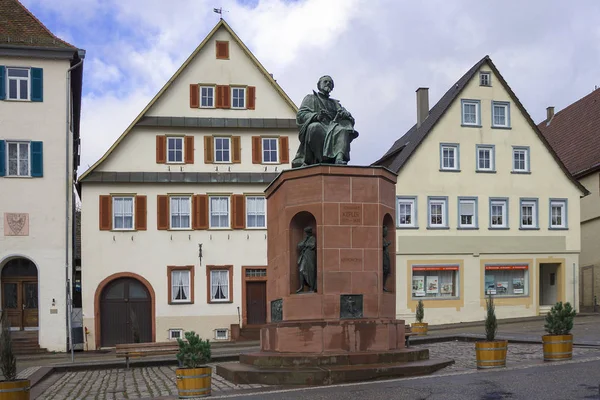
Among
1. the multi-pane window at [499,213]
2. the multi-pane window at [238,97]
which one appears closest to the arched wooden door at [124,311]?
the multi-pane window at [238,97]

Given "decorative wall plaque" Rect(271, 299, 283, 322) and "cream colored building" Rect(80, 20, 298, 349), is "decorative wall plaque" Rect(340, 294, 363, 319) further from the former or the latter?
"cream colored building" Rect(80, 20, 298, 349)

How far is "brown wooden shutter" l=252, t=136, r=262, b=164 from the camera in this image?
3725 cm

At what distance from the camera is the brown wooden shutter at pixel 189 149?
3691cm

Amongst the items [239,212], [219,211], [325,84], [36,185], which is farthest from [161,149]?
[325,84]

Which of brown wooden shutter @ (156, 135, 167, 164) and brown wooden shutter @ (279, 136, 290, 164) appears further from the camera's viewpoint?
brown wooden shutter @ (279, 136, 290, 164)

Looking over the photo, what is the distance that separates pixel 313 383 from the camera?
46.0 ft

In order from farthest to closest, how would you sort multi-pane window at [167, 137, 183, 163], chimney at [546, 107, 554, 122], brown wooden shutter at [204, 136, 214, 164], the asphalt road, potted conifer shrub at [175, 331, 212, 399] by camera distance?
chimney at [546, 107, 554, 122] → brown wooden shutter at [204, 136, 214, 164] → multi-pane window at [167, 137, 183, 163] → potted conifer shrub at [175, 331, 212, 399] → the asphalt road

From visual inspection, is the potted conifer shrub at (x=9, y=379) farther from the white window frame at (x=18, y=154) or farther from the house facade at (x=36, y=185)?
the white window frame at (x=18, y=154)

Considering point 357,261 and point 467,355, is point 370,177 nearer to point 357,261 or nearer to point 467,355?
point 357,261

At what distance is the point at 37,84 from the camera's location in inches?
1335

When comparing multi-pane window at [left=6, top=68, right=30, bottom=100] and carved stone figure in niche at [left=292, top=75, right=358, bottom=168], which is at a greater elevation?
multi-pane window at [left=6, top=68, right=30, bottom=100]

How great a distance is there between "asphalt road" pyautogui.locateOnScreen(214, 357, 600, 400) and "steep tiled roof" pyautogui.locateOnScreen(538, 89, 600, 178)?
29658 mm

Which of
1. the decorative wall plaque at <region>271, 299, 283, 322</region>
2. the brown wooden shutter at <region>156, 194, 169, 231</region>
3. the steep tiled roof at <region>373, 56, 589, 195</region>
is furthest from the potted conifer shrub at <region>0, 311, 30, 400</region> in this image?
the steep tiled roof at <region>373, 56, 589, 195</region>

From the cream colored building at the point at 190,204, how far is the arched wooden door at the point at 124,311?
0.04 m
